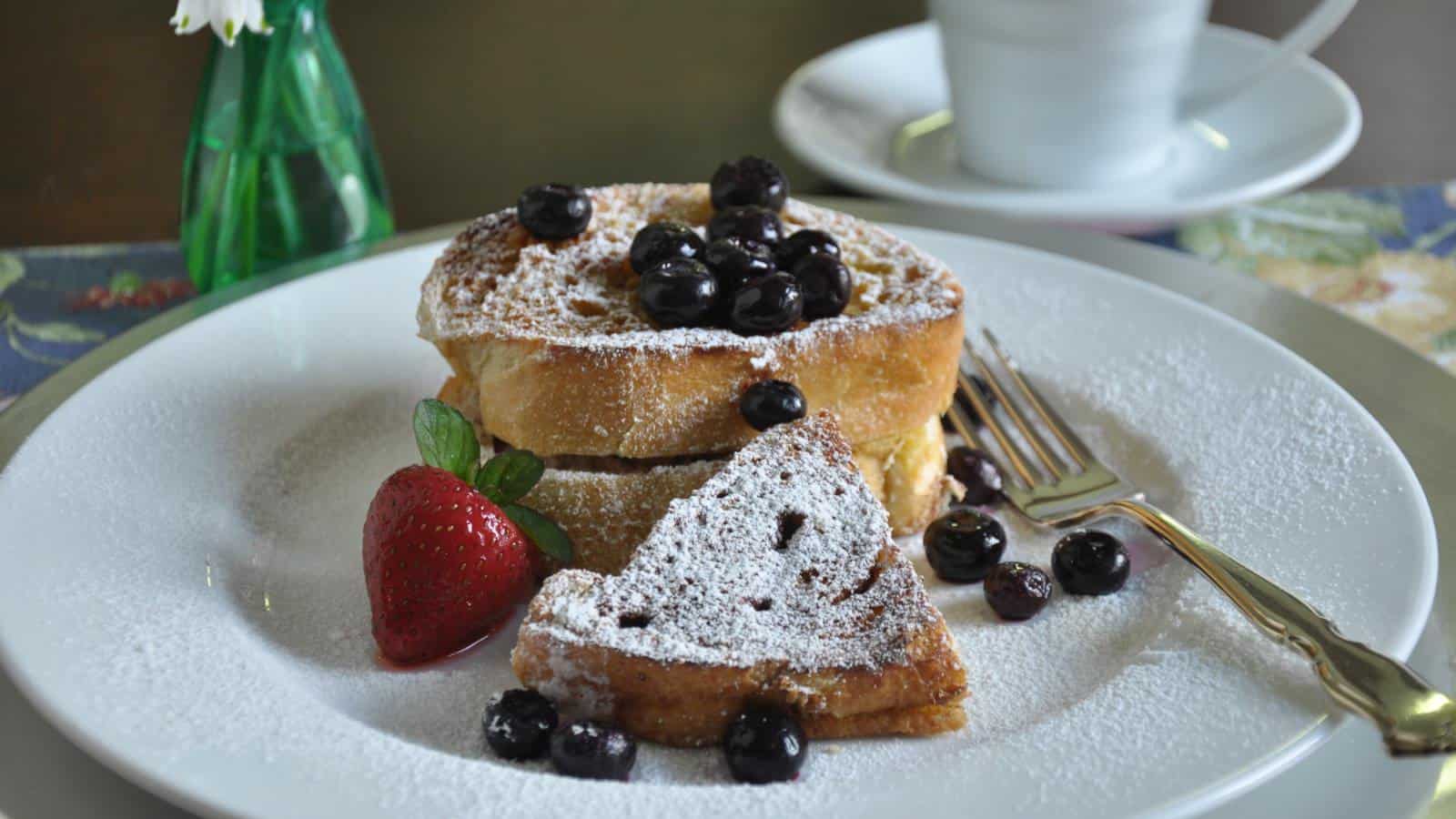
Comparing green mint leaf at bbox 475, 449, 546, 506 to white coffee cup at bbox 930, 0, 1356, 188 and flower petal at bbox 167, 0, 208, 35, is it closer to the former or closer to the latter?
flower petal at bbox 167, 0, 208, 35

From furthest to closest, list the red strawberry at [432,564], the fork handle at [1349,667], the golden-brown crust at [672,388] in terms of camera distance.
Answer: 1. the golden-brown crust at [672,388]
2. the red strawberry at [432,564]
3. the fork handle at [1349,667]

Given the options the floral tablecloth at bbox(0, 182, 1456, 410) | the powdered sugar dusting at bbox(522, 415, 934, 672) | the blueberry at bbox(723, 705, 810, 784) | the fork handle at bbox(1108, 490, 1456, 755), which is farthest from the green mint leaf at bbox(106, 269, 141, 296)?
the fork handle at bbox(1108, 490, 1456, 755)

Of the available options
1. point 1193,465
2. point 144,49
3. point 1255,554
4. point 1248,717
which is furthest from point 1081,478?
point 144,49

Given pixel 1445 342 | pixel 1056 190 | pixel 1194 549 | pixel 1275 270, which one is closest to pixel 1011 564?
pixel 1194 549

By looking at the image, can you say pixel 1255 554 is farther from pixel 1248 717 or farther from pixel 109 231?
pixel 109 231

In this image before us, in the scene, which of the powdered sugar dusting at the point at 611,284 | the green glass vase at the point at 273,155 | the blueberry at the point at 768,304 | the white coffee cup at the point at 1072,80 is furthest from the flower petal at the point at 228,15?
the white coffee cup at the point at 1072,80

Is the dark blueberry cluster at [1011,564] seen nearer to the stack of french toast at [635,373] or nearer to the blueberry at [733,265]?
the stack of french toast at [635,373]
